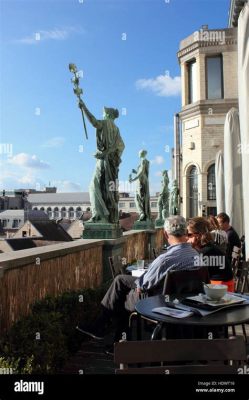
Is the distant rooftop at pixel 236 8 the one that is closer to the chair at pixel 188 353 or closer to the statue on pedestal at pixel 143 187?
the statue on pedestal at pixel 143 187

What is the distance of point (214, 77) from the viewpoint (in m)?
34.7

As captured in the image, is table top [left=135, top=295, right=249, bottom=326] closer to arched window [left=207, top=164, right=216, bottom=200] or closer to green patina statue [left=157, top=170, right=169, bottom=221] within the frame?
green patina statue [left=157, top=170, right=169, bottom=221]

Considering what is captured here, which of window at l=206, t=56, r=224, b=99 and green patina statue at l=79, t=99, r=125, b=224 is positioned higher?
window at l=206, t=56, r=224, b=99

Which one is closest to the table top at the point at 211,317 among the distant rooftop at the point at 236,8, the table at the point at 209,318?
the table at the point at 209,318

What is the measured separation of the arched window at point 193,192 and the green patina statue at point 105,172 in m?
27.2

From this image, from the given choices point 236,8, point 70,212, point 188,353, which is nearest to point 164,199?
point 236,8

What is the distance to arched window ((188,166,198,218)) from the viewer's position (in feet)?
114

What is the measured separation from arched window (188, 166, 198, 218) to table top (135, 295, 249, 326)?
1240 inches

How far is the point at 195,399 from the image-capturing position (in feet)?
10.9

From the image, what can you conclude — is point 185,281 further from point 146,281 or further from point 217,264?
point 217,264

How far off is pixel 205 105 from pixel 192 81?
11.8ft

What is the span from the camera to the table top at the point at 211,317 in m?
3.06

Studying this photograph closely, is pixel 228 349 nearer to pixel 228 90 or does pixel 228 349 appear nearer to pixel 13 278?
pixel 13 278

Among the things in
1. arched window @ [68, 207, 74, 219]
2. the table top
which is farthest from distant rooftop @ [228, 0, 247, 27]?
arched window @ [68, 207, 74, 219]
